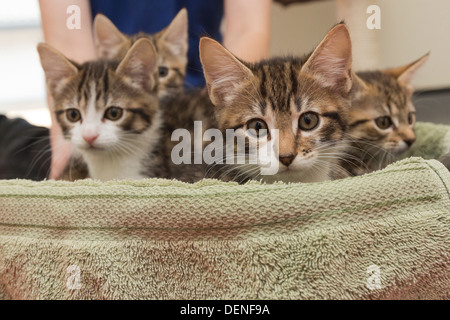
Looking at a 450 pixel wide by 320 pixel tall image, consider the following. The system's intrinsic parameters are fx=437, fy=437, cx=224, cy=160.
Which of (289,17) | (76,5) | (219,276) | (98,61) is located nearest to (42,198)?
(219,276)

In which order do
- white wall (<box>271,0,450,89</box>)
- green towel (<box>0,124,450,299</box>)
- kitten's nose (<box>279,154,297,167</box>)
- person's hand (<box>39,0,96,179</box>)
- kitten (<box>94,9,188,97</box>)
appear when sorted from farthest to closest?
kitten (<box>94,9,188,97</box>) → person's hand (<box>39,0,96,179</box>) → white wall (<box>271,0,450,89</box>) → kitten's nose (<box>279,154,297,167</box>) → green towel (<box>0,124,450,299</box>)

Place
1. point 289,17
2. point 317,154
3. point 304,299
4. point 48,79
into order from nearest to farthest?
1. point 304,299
2. point 317,154
3. point 48,79
4. point 289,17

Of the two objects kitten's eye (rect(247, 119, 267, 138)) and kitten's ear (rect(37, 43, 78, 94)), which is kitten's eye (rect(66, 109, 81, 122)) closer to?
kitten's ear (rect(37, 43, 78, 94))

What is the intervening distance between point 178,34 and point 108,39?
0.18 metres

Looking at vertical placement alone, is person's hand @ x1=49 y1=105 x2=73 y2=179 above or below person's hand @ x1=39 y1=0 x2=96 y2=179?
below

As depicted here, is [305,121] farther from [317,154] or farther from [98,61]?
[98,61]

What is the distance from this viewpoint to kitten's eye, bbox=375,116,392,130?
0.94m

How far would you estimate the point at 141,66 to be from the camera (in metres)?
0.96

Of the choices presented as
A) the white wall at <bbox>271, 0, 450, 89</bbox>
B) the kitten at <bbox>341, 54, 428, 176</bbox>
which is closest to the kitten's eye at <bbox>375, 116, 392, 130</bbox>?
the kitten at <bbox>341, 54, 428, 176</bbox>

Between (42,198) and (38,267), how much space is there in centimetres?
11

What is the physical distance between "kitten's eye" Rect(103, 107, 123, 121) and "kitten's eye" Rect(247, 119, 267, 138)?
34 centimetres

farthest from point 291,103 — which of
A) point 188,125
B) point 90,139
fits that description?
point 90,139

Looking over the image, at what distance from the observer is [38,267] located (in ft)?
2.27

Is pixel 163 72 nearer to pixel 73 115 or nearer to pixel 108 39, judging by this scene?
pixel 108 39
